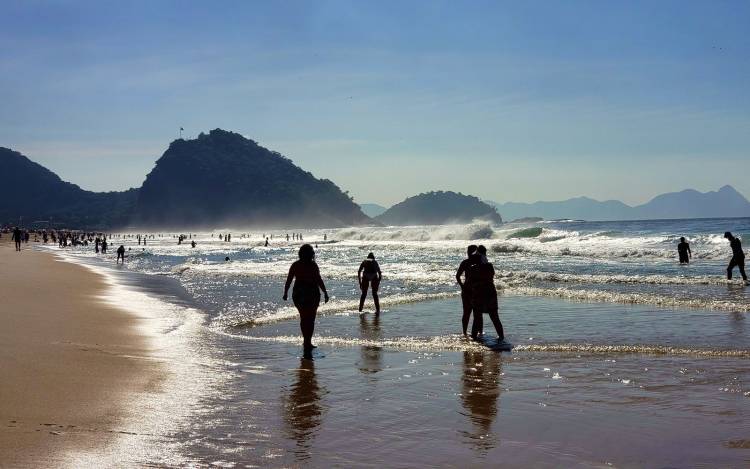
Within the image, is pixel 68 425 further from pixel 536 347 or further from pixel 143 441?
pixel 536 347

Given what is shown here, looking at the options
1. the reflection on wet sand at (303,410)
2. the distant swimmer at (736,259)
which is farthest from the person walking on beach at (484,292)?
the distant swimmer at (736,259)

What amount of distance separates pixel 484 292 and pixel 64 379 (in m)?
7.62

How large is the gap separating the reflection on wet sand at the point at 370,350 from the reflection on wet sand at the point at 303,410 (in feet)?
2.87

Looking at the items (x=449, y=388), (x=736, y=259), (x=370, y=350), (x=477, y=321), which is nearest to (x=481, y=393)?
(x=449, y=388)

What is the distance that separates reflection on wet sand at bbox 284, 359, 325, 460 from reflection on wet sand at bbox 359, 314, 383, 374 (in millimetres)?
876

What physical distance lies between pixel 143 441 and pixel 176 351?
5176 mm

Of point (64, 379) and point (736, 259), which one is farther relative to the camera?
point (736, 259)

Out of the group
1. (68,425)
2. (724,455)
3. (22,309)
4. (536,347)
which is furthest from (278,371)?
Result: (22,309)

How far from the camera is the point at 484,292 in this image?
40.7 feet

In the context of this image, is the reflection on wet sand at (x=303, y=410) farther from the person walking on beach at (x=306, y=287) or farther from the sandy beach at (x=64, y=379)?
the person walking on beach at (x=306, y=287)

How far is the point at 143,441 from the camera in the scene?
550 cm

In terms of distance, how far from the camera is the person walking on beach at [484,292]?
39.9ft

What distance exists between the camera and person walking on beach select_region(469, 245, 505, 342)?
12176 mm

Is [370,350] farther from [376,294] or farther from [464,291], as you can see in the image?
[376,294]
